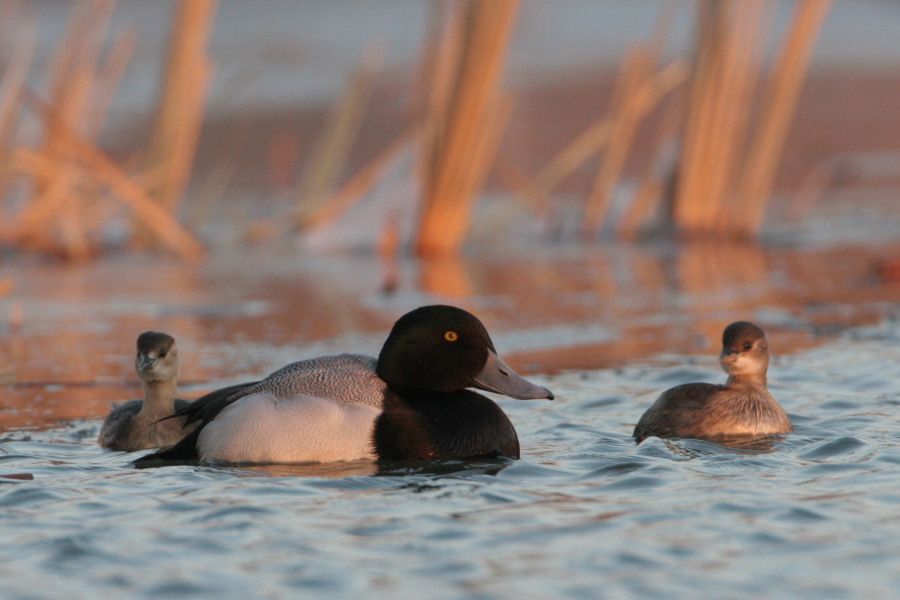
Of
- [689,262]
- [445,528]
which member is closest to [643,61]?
[689,262]

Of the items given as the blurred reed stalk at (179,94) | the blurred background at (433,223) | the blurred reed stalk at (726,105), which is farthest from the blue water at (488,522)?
the blurred reed stalk at (726,105)

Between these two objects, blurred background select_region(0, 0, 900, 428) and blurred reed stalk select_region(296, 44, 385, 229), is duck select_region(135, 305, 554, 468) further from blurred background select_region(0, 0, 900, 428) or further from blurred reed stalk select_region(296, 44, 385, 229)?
blurred reed stalk select_region(296, 44, 385, 229)

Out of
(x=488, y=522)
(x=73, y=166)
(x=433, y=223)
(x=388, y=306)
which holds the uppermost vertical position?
(x=73, y=166)

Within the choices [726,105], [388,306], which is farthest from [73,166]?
[726,105]

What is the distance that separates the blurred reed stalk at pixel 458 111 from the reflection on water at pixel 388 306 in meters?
0.38

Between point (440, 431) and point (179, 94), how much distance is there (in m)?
6.81

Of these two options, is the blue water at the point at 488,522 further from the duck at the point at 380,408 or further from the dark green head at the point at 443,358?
the dark green head at the point at 443,358

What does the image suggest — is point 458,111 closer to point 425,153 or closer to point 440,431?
point 425,153

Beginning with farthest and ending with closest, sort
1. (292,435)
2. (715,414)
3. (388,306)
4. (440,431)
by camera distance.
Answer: (388,306) < (715,414) < (440,431) < (292,435)

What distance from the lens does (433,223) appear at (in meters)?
12.4

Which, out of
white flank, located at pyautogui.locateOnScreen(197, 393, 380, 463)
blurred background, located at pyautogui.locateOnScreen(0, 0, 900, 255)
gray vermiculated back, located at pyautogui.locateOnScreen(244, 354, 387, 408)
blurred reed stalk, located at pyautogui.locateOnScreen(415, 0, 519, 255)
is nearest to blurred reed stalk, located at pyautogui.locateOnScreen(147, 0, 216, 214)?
blurred background, located at pyautogui.locateOnScreen(0, 0, 900, 255)

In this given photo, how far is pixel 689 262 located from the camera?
12484 mm

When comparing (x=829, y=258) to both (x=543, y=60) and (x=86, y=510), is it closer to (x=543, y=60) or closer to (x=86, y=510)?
(x=86, y=510)

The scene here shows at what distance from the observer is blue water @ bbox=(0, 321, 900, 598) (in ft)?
14.2
